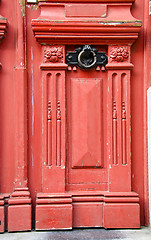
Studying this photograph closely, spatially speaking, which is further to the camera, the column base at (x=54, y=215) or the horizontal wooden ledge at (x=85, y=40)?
the horizontal wooden ledge at (x=85, y=40)

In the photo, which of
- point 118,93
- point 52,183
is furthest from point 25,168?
point 118,93

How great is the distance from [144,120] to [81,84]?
42.9 inches

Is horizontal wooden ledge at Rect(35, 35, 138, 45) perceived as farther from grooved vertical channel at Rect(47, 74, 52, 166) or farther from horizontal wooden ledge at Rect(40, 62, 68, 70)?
grooved vertical channel at Rect(47, 74, 52, 166)

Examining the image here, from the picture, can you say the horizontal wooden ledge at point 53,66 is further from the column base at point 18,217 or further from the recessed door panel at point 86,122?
the column base at point 18,217

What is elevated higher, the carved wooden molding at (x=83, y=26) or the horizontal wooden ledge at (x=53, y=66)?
the carved wooden molding at (x=83, y=26)

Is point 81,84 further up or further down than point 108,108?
further up

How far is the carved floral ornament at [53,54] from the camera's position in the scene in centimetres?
435

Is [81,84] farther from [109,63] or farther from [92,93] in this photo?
[109,63]

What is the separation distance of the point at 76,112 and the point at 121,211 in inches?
62.2

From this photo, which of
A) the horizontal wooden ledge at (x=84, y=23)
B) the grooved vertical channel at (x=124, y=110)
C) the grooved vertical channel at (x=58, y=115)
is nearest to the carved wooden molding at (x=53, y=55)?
the grooved vertical channel at (x=58, y=115)

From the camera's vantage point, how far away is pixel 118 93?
4.41m

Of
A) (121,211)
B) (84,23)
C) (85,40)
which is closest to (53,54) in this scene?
(85,40)

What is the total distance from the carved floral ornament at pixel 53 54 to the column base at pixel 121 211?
83.1 inches

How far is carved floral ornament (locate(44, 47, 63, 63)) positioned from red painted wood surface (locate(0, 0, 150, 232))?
0.02 metres
